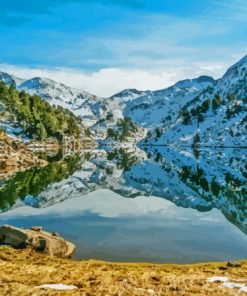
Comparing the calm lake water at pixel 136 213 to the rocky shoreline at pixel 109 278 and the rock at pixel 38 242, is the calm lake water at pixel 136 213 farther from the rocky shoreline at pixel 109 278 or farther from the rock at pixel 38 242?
the rocky shoreline at pixel 109 278

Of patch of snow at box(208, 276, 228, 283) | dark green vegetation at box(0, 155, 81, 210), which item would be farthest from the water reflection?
patch of snow at box(208, 276, 228, 283)

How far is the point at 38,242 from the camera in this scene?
37406 mm

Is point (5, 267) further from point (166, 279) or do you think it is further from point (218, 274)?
point (218, 274)

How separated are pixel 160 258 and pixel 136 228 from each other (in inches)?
532

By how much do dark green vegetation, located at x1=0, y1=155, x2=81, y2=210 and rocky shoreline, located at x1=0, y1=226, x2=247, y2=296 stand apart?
36.2 m

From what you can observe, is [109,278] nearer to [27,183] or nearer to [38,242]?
[38,242]

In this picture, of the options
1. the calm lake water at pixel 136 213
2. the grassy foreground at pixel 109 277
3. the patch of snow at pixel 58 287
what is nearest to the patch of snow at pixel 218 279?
the grassy foreground at pixel 109 277

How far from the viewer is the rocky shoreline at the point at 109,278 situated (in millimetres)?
22938

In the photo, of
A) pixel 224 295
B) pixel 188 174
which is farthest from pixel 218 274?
pixel 188 174

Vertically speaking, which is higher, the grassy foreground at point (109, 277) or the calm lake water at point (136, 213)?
the grassy foreground at point (109, 277)

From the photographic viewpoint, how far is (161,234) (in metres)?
48.6

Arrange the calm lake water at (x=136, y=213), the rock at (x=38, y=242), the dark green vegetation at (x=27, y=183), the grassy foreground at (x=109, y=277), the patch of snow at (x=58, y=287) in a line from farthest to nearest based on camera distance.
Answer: the dark green vegetation at (x=27, y=183)
the calm lake water at (x=136, y=213)
the rock at (x=38, y=242)
the patch of snow at (x=58, y=287)
the grassy foreground at (x=109, y=277)

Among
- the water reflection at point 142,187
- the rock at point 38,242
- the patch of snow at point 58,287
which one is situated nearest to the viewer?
the patch of snow at point 58,287

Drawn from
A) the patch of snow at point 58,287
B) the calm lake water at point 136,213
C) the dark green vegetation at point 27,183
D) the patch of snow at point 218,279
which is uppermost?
the patch of snow at point 58,287
